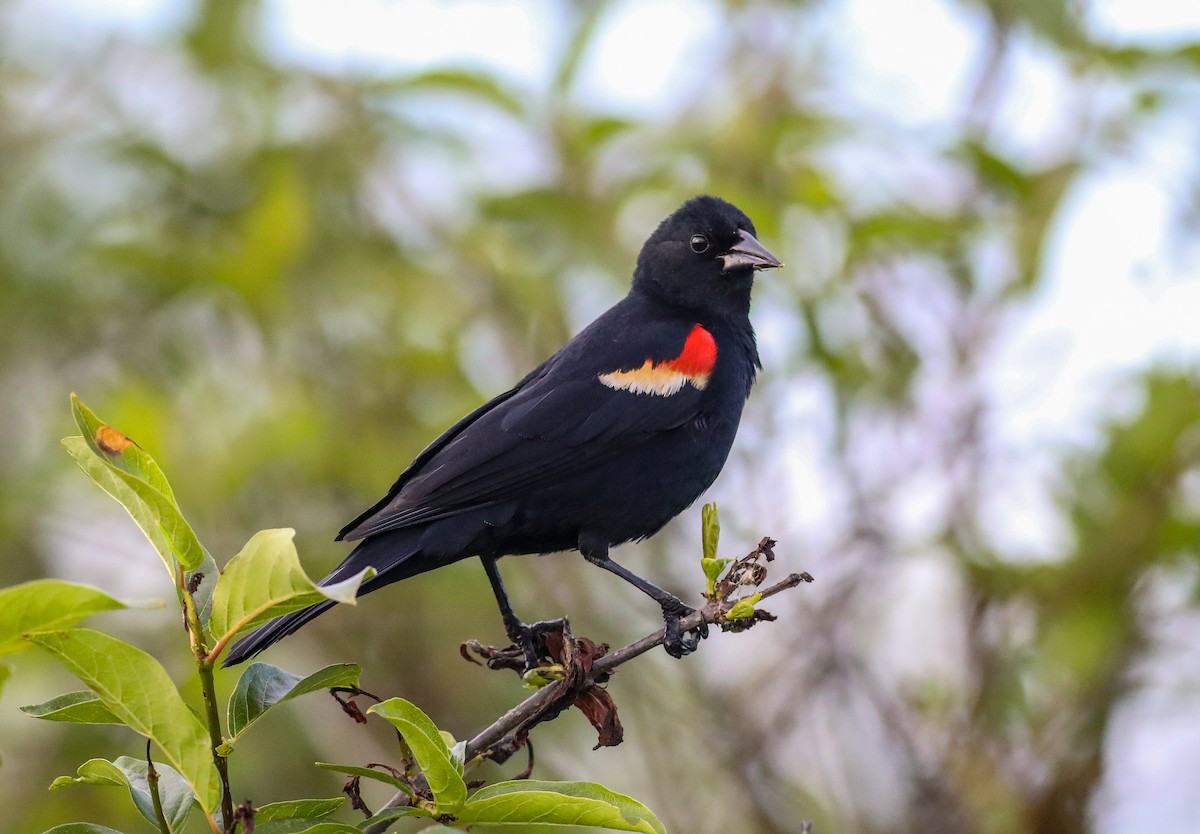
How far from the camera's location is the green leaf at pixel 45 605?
4.54ft

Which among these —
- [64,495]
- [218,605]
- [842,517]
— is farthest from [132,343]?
[218,605]

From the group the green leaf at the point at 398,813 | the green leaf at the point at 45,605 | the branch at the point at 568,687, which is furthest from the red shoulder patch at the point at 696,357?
the green leaf at the point at 45,605

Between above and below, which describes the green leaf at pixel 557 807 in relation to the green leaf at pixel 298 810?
below

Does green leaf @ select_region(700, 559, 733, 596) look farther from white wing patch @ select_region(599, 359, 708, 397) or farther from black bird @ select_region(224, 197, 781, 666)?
white wing patch @ select_region(599, 359, 708, 397)

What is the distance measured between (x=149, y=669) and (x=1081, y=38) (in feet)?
12.6

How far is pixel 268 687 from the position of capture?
6.14 ft

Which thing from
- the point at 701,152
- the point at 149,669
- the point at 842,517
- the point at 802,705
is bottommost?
the point at 149,669

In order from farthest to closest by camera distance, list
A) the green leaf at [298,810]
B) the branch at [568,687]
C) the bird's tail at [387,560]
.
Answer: the bird's tail at [387,560], the branch at [568,687], the green leaf at [298,810]

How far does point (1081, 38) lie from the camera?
14.0ft

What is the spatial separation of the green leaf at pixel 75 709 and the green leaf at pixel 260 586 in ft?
0.74

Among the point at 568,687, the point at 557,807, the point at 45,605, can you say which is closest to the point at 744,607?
the point at 568,687

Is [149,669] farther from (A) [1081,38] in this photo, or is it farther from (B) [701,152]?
(A) [1081,38]

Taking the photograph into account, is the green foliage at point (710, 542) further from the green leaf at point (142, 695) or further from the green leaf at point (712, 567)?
the green leaf at point (142, 695)

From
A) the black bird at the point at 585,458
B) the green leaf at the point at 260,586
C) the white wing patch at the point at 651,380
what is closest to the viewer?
the green leaf at the point at 260,586
